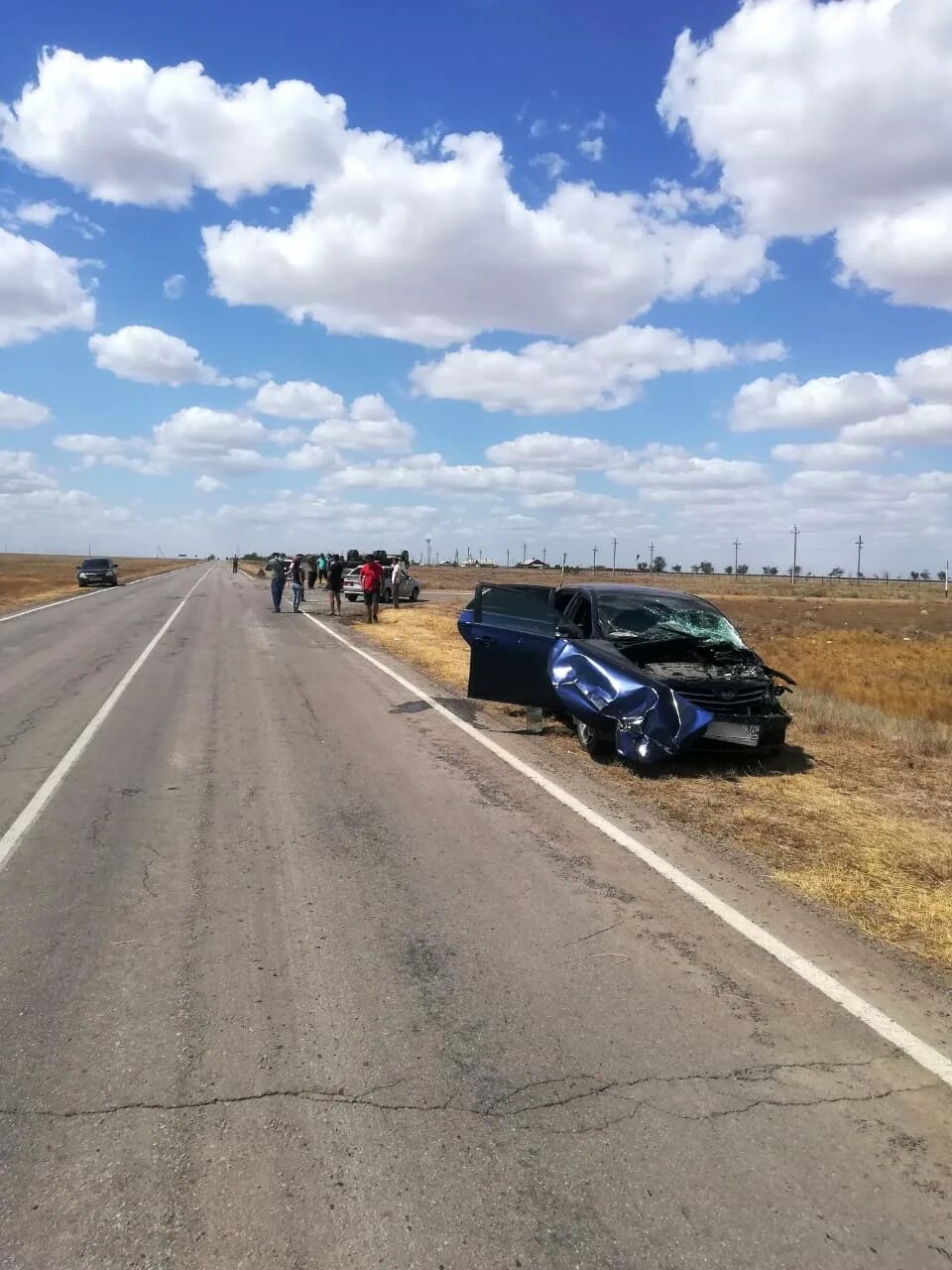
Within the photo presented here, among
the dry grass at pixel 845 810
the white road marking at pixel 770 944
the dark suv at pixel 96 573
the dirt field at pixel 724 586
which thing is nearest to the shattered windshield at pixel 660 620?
the dry grass at pixel 845 810

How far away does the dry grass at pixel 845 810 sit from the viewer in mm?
5160

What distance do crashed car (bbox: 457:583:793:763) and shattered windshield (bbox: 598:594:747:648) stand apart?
1 cm

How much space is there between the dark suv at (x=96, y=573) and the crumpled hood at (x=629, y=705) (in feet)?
148

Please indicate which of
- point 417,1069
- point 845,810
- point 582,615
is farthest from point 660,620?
point 417,1069

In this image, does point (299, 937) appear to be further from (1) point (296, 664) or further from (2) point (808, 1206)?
(1) point (296, 664)

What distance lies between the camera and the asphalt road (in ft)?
8.42

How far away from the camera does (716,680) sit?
26.3ft

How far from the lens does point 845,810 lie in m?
7.12

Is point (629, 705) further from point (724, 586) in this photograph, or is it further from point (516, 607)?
point (724, 586)

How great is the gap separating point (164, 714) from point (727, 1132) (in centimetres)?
893

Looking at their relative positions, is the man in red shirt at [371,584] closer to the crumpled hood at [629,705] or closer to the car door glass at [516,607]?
the car door glass at [516,607]

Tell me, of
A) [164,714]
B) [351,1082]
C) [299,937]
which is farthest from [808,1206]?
[164,714]

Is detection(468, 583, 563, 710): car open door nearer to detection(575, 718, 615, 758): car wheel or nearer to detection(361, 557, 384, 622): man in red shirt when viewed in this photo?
detection(575, 718, 615, 758): car wheel

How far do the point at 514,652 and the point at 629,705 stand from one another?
6.65 feet
